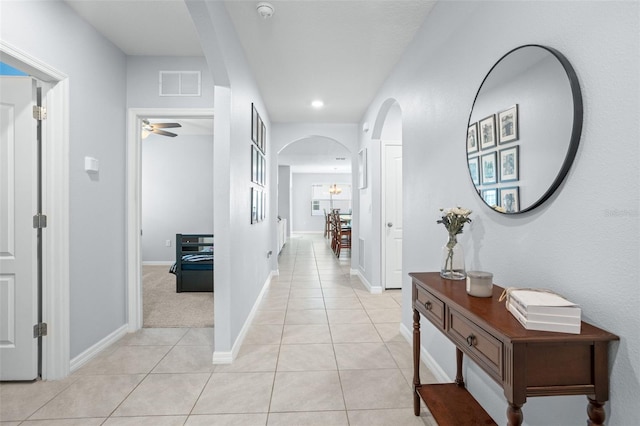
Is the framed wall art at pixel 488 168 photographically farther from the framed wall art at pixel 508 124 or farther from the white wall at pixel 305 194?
the white wall at pixel 305 194

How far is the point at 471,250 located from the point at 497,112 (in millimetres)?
740

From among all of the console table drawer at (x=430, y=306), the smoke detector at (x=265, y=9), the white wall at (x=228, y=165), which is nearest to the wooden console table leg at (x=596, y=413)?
the console table drawer at (x=430, y=306)

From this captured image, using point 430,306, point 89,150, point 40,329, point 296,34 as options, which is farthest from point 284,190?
point 430,306

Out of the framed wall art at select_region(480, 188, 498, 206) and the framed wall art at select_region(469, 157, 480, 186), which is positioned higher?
the framed wall art at select_region(469, 157, 480, 186)

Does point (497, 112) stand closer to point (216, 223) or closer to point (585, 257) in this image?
point (585, 257)

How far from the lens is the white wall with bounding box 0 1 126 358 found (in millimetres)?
1999

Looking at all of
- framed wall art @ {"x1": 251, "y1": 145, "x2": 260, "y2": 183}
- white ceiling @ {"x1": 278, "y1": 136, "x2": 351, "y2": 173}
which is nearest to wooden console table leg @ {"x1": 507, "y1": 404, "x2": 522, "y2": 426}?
framed wall art @ {"x1": 251, "y1": 145, "x2": 260, "y2": 183}

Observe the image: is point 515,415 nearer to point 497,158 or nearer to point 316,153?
point 497,158

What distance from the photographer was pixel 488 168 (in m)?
1.51

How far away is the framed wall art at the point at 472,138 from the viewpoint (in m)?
1.62

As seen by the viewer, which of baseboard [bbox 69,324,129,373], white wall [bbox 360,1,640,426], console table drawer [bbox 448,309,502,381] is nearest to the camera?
white wall [bbox 360,1,640,426]

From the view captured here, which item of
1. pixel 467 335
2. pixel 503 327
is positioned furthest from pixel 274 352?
pixel 503 327

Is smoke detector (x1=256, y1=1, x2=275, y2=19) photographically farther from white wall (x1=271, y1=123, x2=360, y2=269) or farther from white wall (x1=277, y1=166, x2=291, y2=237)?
white wall (x1=277, y1=166, x2=291, y2=237)

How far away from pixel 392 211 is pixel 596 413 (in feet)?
11.6
